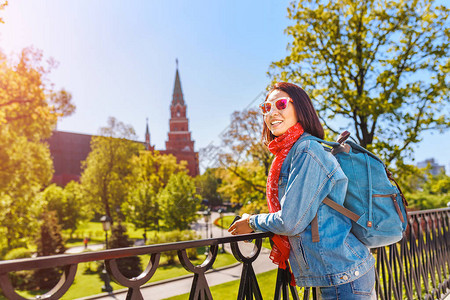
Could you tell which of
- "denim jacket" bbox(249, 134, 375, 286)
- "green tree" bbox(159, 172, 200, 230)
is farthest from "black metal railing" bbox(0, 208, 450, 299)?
"green tree" bbox(159, 172, 200, 230)

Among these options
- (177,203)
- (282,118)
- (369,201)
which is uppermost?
(282,118)

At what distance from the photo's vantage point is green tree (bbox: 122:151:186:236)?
22281mm

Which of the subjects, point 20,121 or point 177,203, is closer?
point 20,121

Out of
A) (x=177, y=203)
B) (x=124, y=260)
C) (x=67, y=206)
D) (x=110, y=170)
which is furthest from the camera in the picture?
(x=67, y=206)

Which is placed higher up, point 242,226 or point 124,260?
point 242,226

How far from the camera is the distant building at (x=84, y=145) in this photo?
58.5 m

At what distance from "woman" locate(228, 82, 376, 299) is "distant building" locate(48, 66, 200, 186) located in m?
46.2

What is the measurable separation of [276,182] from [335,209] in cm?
35

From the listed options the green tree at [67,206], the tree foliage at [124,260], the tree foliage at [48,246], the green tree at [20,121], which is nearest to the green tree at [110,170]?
the green tree at [67,206]

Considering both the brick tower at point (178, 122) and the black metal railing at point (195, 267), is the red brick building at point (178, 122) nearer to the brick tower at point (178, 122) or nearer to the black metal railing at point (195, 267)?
the brick tower at point (178, 122)

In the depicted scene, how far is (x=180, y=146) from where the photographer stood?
71188 millimetres

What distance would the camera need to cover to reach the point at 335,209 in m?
1.56

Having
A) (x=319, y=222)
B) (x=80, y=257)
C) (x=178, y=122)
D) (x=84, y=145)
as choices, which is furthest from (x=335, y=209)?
(x=178, y=122)

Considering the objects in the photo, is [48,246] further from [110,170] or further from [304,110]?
[304,110]
